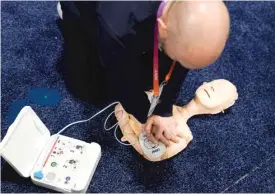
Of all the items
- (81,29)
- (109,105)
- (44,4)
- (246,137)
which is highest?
(81,29)

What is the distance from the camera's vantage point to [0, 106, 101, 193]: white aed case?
108 cm

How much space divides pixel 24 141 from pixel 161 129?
0.36m

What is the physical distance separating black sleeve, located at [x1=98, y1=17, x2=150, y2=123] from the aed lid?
0.83 feet

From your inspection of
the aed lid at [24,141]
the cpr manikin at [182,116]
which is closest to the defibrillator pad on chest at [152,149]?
the cpr manikin at [182,116]

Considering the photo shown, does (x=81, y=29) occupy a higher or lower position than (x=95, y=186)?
higher

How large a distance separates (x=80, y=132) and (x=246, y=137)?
0.50 meters

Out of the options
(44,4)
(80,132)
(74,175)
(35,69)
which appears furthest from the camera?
(44,4)

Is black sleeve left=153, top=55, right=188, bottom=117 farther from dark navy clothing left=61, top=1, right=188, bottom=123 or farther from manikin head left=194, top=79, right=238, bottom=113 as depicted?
manikin head left=194, top=79, right=238, bottom=113

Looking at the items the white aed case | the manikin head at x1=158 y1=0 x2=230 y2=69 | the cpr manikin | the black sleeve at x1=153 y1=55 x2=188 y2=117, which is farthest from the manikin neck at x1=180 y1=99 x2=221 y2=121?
the manikin head at x1=158 y1=0 x2=230 y2=69

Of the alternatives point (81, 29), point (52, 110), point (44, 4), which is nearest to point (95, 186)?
point (52, 110)

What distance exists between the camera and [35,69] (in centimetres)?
135

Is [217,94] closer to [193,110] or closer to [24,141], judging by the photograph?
[193,110]

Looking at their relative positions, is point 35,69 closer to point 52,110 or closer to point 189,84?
point 52,110

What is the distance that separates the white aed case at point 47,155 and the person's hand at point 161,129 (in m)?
0.15
